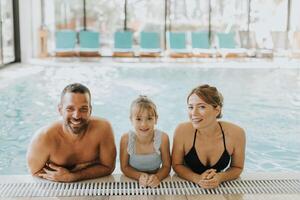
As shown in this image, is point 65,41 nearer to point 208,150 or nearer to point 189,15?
point 189,15

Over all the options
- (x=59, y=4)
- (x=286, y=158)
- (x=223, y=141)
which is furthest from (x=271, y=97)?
(x=59, y=4)

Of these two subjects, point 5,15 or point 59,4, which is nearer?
point 5,15

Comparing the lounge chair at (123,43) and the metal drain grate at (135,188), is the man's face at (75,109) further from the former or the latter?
the lounge chair at (123,43)

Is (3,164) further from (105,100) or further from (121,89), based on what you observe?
(121,89)

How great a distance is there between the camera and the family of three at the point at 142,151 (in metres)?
3.05

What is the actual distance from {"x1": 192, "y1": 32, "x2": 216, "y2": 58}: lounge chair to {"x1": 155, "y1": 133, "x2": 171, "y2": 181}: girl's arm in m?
11.4

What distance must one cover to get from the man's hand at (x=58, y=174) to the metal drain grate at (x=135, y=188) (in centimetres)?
4

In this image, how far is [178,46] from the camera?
14.3 metres

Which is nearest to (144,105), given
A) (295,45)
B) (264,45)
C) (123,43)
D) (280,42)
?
(123,43)

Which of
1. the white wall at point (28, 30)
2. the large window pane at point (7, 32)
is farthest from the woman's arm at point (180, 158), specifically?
the white wall at point (28, 30)

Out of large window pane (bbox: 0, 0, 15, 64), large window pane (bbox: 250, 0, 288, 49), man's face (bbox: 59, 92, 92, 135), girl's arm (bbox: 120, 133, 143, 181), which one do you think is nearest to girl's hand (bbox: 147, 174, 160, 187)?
girl's arm (bbox: 120, 133, 143, 181)

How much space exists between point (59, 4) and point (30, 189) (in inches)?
507

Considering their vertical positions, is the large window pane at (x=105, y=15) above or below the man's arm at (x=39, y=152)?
above

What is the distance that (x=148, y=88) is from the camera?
9227mm
